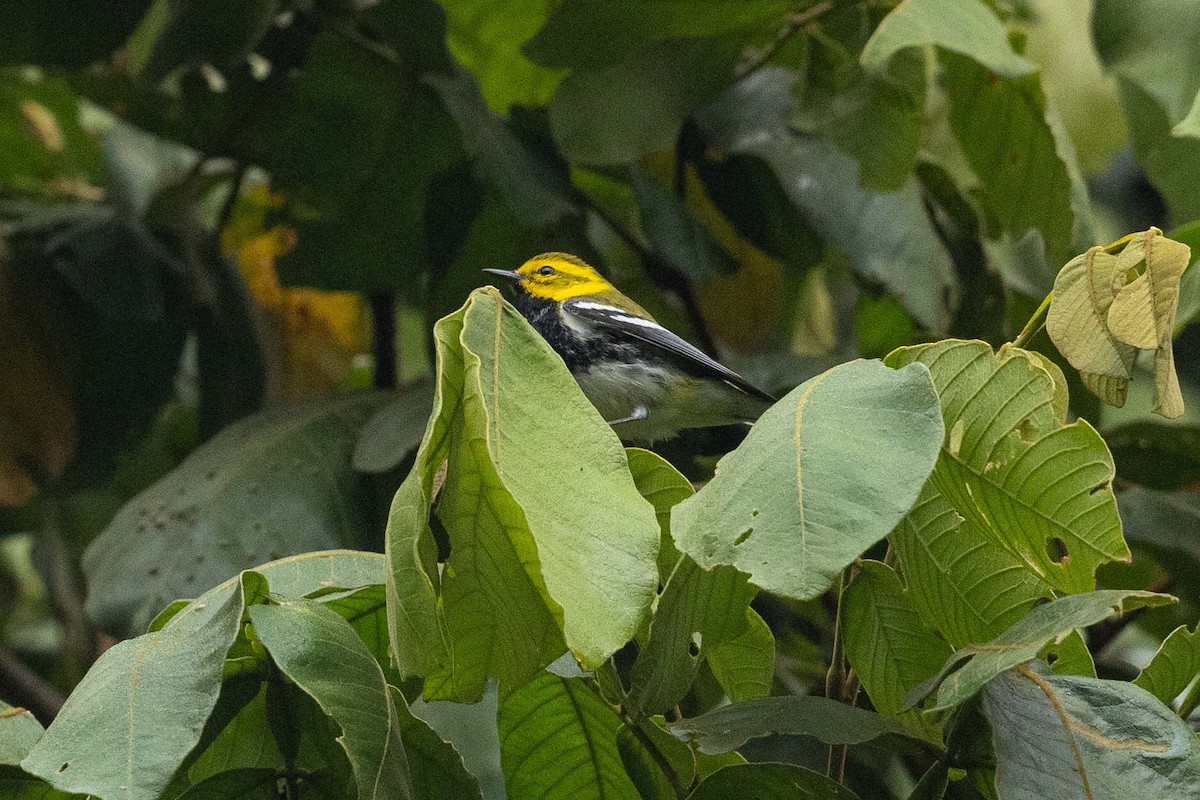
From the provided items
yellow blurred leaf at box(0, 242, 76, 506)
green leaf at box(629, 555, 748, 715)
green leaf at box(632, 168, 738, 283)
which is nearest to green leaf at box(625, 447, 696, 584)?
green leaf at box(629, 555, 748, 715)

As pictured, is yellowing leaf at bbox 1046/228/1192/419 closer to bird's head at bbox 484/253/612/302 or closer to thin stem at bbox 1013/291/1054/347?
thin stem at bbox 1013/291/1054/347

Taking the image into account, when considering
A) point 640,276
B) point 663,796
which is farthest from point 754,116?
point 663,796

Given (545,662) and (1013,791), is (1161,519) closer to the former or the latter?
(1013,791)

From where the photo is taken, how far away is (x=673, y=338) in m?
2.64

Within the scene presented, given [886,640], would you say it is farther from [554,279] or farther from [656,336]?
[554,279]

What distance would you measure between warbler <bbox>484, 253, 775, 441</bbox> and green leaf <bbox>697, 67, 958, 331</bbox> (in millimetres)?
366

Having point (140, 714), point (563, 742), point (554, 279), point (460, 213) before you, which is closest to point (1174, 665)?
point (563, 742)

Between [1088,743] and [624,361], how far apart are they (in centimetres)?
183

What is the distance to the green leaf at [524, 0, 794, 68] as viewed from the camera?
229 centimetres

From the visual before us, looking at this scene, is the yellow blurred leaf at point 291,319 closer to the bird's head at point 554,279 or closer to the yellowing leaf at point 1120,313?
the bird's head at point 554,279

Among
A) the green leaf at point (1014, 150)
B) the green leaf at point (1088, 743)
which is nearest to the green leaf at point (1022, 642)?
the green leaf at point (1088, 743)

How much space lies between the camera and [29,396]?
8.95 ft

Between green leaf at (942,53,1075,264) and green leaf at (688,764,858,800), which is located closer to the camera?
green leaf at (688,764,858,800)

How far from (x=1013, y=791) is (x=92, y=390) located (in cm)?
239
